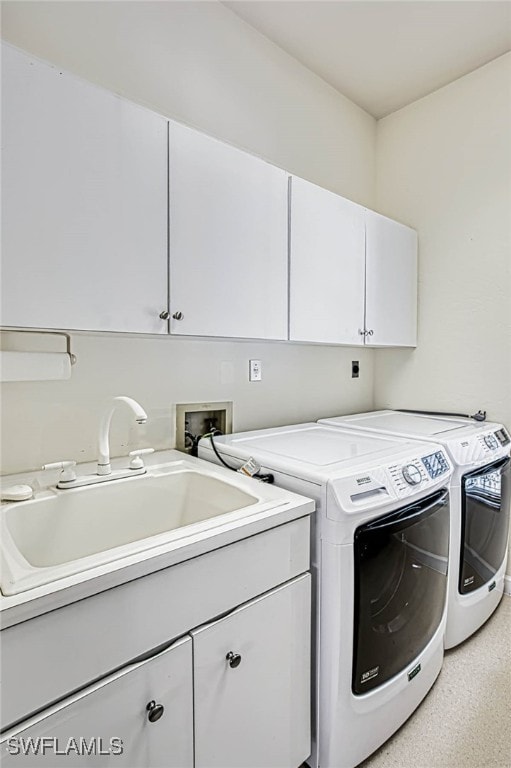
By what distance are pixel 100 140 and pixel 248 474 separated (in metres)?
1.15

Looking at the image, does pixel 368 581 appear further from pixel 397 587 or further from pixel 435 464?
pixel 435 464

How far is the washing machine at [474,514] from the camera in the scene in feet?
5.37

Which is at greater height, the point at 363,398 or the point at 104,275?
the point at 104,275

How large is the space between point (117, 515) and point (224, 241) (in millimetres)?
1049

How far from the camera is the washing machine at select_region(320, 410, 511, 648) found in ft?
5.37

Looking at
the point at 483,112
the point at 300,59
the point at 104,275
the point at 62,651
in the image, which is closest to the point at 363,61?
the point at 300,59

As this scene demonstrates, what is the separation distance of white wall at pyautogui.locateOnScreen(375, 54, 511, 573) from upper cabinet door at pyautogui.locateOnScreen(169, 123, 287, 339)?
1.26 metres

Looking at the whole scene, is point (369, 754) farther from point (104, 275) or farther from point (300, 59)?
point (300, 59)

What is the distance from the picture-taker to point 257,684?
105cm

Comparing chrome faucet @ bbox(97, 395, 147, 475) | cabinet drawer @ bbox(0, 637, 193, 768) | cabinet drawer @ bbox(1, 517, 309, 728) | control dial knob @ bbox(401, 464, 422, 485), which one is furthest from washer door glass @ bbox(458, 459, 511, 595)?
chrome faucet @ bbox(97, 395, 147, 475)

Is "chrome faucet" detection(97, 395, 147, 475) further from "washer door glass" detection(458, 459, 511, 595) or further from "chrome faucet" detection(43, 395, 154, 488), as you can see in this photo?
"washer door glass" detection(458, 459, 511, 595)

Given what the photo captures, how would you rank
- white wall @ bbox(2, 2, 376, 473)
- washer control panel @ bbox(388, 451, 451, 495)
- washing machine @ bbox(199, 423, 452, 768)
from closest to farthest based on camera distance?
washing machine @ bbox(199, 423, 452, 768)
washer control panel @ bbox(388, 451, 451, 495)
white wall @ bbox(2, 2, 376, 473)

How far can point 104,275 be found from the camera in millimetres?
1168

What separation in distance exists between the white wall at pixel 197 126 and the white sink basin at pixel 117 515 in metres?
0.27
